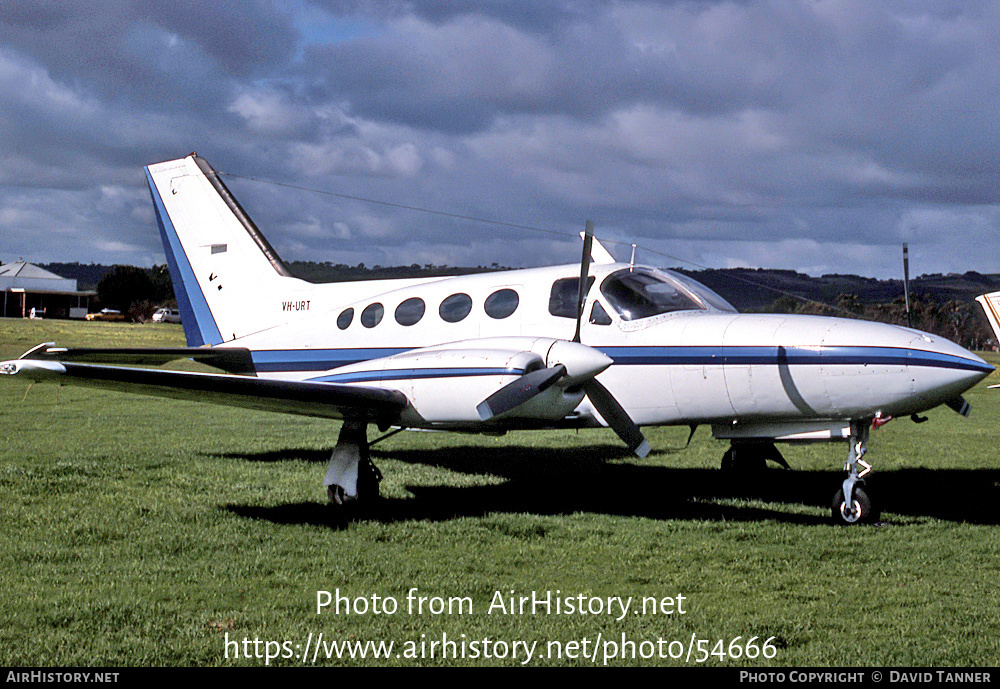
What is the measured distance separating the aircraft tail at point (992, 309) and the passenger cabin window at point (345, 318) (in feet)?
40.6

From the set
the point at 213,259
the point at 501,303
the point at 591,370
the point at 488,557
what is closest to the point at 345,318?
the point at 501,303

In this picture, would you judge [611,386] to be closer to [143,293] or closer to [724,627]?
[724,627]

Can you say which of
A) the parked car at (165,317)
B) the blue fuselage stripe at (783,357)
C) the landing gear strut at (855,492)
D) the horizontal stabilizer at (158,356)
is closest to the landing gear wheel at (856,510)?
the landing gear strut at (855,492)

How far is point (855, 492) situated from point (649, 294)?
10.5 ft

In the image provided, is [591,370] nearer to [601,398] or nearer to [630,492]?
[601,398]

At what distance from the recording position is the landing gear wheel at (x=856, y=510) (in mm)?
9422

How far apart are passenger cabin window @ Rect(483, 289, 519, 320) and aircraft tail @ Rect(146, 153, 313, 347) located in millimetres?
4567

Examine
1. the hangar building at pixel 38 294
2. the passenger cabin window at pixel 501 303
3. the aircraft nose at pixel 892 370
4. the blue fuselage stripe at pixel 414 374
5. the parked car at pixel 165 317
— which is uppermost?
the hangar building at pixel 38 294

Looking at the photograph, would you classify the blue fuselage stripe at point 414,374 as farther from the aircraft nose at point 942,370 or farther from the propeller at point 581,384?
the aircraft nose at point 942,370

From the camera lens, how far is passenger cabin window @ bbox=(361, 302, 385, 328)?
12.4m

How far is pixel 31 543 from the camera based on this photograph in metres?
8.21

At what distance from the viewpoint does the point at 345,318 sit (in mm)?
12820

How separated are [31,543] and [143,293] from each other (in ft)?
288
